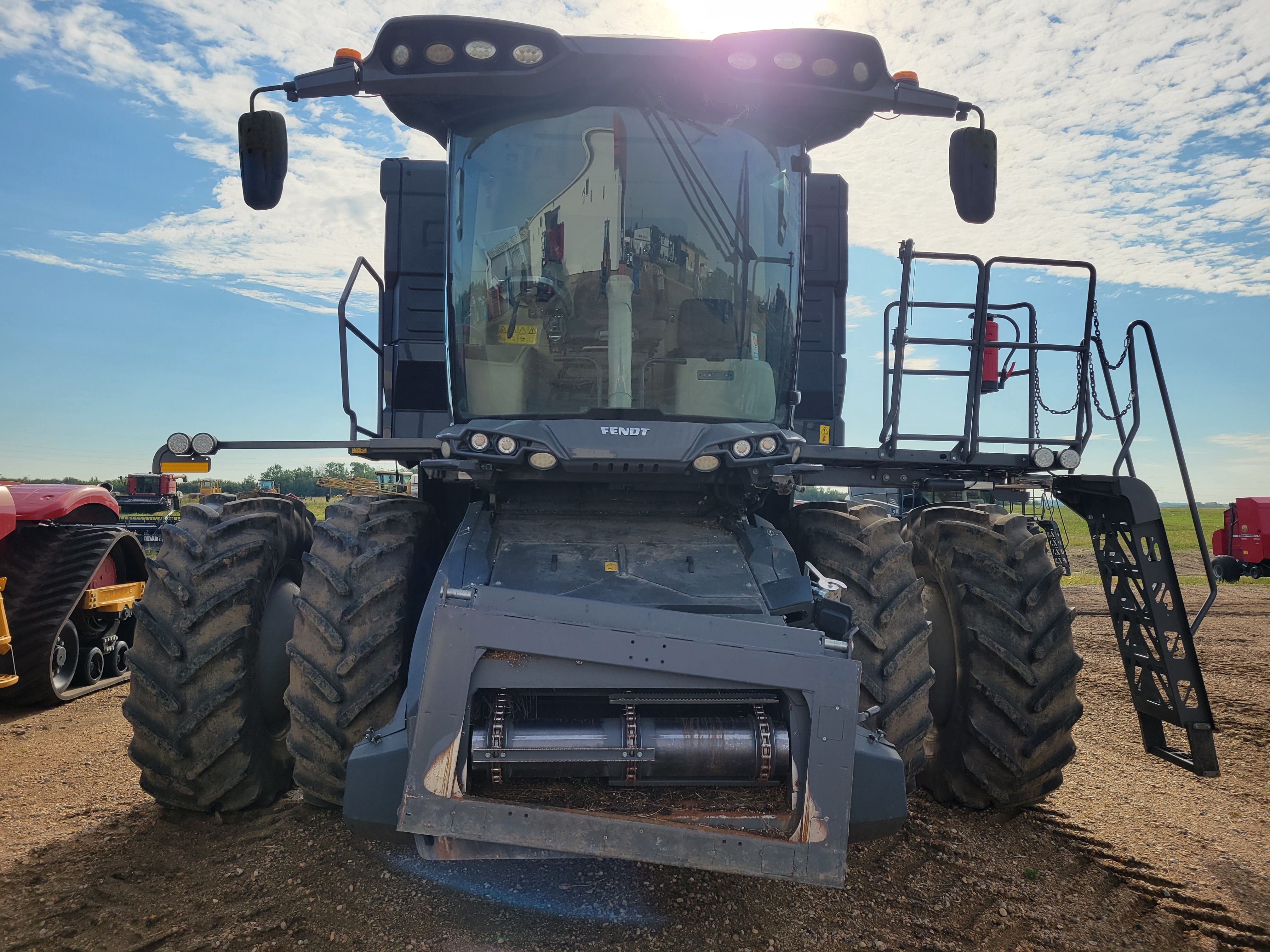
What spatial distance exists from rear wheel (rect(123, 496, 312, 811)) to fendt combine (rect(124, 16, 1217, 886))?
0.05ft

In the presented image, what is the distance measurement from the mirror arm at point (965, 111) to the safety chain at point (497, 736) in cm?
337

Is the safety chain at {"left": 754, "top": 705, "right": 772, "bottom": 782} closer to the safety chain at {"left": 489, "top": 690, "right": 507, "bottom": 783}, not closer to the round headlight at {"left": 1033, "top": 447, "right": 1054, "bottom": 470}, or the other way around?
the safety chain at {"left": 489, "top": 690, "right": 507, "bottom": 783}

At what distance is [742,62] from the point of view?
3.58 meters

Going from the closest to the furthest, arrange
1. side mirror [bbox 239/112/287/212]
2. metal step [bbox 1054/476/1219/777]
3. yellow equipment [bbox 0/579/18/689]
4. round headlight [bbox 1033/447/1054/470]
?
side mirror [bbox 239/112/287/212] < metal step [bbox 1054/476/1219/777] < round headlight [bbox 1033/447/1054/470] < yellow equipment [bbox 0/579/18/689]

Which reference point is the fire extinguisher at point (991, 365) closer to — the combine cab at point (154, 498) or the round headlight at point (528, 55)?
the round headlight at point (528, 55)

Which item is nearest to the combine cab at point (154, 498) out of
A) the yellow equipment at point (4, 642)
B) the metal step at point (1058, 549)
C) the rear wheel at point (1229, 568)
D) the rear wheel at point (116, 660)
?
the rear wheel at point (116, 660)

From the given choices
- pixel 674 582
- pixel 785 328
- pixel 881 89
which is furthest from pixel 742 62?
pixel 674 582

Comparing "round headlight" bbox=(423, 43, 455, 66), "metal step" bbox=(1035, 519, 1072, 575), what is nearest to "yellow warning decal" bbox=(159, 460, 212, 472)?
"round headlight" bbox=(423, 43, 455, 66)

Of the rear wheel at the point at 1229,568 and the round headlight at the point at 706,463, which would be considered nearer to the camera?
the round headlight at the point at 706,463

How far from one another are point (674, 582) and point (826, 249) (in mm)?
3949

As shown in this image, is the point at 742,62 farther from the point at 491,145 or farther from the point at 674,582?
the point at 674,582

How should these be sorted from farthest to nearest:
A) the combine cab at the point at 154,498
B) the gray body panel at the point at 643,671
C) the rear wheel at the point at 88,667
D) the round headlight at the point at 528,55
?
the combine cab at the point at 154,498 → the rear wheel at the point at 88,667 → the round headlight at the point at 528,55 → the gray body panel at the point at 643,671

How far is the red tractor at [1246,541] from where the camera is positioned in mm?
14750

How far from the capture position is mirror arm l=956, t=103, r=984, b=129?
3.91 meters
